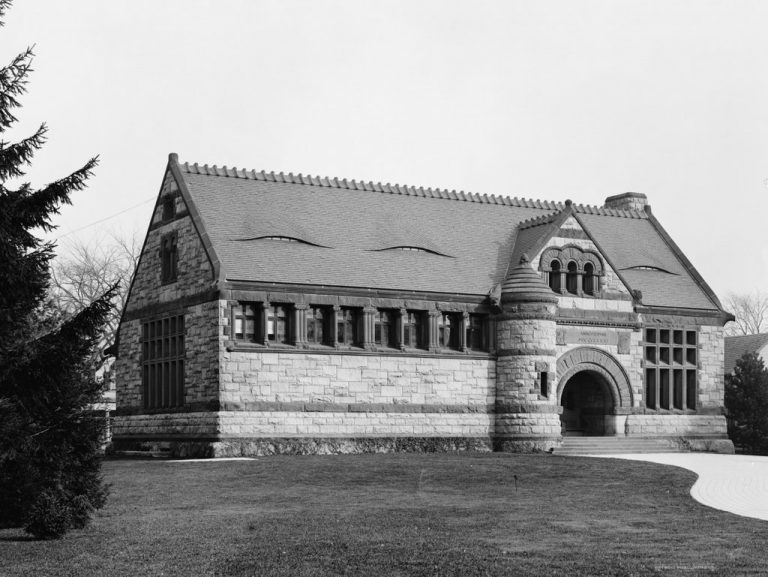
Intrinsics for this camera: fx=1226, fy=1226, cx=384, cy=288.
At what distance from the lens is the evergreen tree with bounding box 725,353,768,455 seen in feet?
169

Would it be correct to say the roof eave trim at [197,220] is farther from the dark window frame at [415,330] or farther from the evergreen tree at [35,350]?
the evergreen tree at [35,350]

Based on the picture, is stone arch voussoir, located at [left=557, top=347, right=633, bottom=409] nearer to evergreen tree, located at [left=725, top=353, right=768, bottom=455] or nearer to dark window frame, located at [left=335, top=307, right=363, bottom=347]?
dark window frame, located at [left=335, top=307, right=363, bottom=347]

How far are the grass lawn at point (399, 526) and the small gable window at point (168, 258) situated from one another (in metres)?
12.3

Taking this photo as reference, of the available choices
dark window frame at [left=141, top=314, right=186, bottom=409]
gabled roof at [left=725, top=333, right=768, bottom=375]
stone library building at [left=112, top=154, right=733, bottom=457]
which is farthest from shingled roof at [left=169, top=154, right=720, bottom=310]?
gabled roof at [left=725, top=333, right=768, bottom=375]

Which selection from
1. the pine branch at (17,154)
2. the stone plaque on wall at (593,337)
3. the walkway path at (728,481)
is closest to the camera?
the pine branch at (17,154)

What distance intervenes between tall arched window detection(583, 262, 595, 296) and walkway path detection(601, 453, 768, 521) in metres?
6.89

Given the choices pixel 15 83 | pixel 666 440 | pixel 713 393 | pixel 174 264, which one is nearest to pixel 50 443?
pixel 15 83

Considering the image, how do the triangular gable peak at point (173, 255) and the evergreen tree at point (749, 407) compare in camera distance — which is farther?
the evergreen tree at point (749, 407)

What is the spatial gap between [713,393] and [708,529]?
2936cm

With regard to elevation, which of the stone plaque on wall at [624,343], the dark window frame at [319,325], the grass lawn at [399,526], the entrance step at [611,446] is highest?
the dark window frame at [319,325]

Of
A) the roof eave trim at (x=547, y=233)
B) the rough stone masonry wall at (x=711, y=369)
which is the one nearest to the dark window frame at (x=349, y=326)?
the roof eave trim at (x=547, y=233)

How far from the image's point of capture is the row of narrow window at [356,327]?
40906 mm

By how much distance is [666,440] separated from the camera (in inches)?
1850

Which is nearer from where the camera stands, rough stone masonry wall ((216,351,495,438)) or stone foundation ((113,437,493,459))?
stone foundation ((113,437,493,459))
